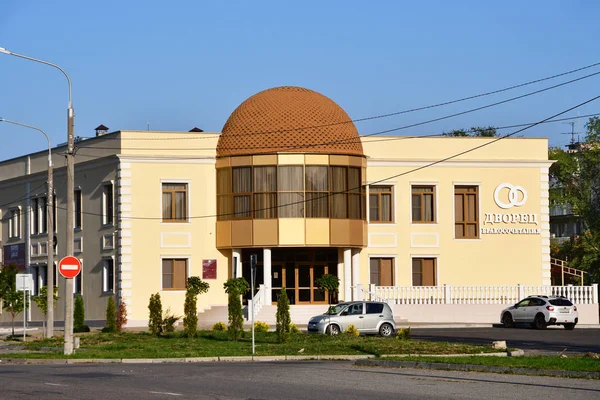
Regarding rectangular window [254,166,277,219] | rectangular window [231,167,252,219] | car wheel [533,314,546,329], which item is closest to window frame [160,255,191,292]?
rectangular window [231,167,252,219]

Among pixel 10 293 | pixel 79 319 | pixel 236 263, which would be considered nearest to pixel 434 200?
pixel 236 263

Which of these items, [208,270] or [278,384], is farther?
[208,270]

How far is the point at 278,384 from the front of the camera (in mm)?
20328

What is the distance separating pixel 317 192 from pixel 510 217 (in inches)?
403

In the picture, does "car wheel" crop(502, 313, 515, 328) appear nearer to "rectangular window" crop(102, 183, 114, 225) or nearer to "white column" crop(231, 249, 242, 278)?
"white column" crop(231, 249, 242, 278)

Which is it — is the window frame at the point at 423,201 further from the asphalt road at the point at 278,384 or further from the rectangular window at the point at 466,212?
the asphalt road at the point at 278,384

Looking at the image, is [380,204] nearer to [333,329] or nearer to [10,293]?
[333,329]

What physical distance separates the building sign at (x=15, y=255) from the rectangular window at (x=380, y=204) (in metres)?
19.1

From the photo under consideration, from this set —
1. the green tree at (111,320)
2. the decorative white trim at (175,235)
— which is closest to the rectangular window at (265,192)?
the decorative white trim at (175,235)

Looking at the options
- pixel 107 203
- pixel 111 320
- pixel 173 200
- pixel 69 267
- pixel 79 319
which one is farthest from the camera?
pixel 107 203

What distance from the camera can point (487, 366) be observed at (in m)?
23.0

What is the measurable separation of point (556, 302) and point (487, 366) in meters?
24.8

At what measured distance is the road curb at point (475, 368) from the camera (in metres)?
21.2

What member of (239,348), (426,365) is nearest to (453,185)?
(239,348)
